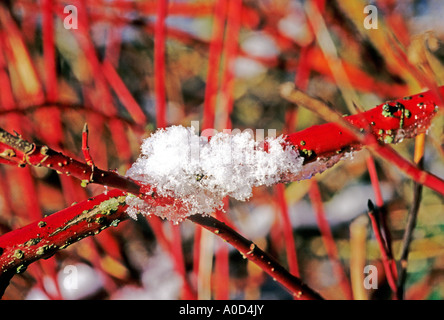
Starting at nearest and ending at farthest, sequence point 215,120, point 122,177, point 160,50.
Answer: point 122,177
point 160,50
point 215,120

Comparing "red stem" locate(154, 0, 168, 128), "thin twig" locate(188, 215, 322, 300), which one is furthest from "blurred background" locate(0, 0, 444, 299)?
"thin twig" locate(188, 215, 322, 300)

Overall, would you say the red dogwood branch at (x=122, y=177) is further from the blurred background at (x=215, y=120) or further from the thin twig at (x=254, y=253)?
the blurred background at (x=215, y=120)

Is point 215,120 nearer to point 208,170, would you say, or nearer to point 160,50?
point 160,50

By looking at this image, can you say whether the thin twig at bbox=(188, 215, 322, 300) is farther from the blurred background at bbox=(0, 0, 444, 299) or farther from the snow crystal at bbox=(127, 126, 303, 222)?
the blurred background at bbox=(0, 0, 444, 299)

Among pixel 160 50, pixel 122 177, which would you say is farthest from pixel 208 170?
pixel 160 50

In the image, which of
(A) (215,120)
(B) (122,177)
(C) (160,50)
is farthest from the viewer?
(A) (215,120)

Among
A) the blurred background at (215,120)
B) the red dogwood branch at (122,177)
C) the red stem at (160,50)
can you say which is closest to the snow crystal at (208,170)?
the red dogwood branch at (122,177)
